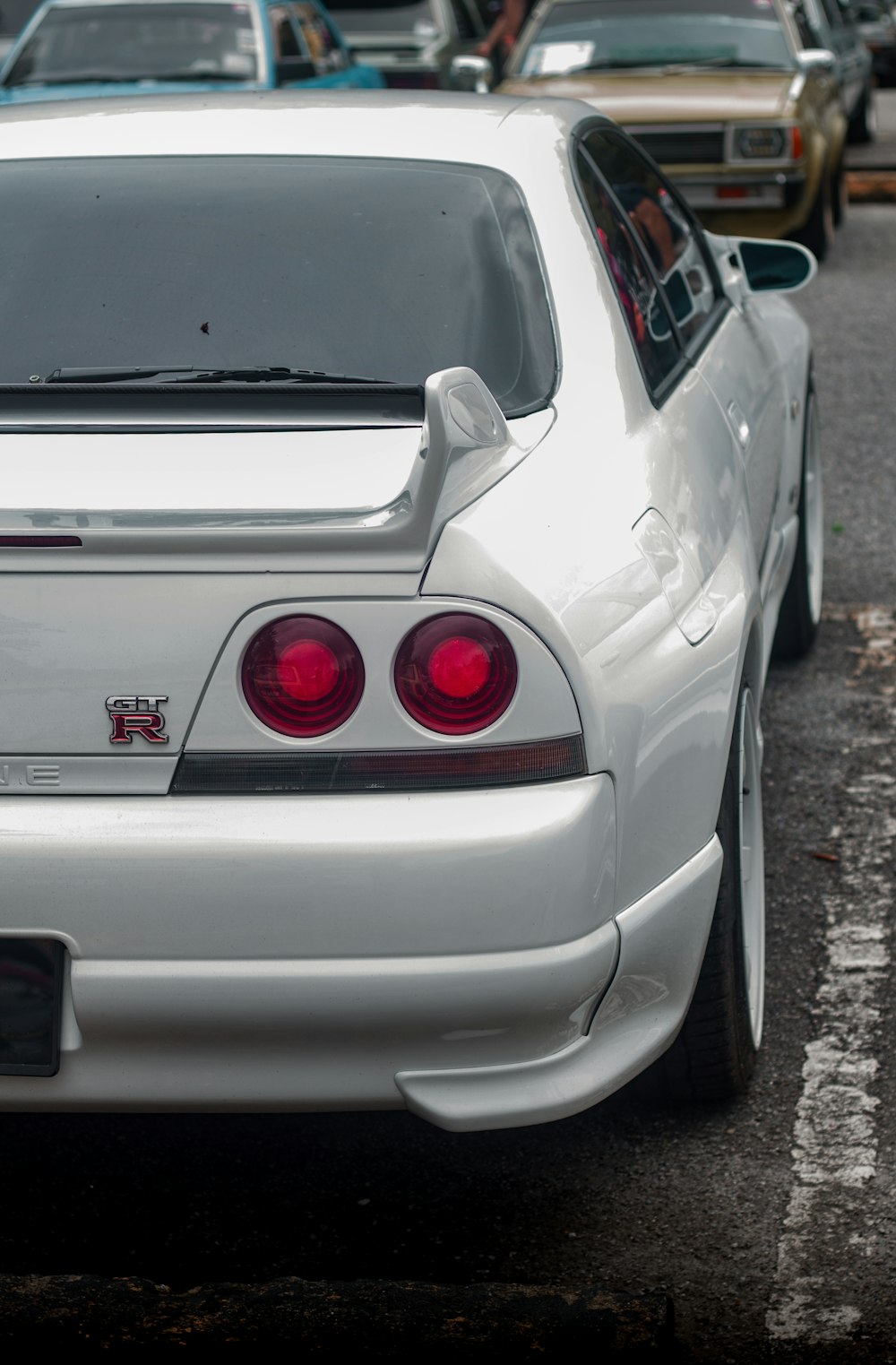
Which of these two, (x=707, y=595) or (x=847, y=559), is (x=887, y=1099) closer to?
(x=707, y=595)

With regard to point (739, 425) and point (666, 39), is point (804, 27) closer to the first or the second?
point (666, 39)

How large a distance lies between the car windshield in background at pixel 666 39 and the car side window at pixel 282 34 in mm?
1697

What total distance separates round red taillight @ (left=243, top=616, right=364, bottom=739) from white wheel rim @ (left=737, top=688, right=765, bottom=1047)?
89 centimetres

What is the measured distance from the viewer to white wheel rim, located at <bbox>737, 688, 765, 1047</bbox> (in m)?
2.94

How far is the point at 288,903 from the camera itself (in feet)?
7.05

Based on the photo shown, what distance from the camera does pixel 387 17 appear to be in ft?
52.9

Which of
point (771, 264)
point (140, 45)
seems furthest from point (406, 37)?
point (771, 264)

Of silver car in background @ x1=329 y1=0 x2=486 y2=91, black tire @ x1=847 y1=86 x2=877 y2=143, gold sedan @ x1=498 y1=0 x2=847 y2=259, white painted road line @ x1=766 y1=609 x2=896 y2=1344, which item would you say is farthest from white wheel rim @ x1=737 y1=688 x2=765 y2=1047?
black tire @ x1=847 y1=86 x2=877 y2=143

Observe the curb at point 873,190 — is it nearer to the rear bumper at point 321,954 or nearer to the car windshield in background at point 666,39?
the car windshield in background at point 666,39

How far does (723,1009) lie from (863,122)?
50.2ft

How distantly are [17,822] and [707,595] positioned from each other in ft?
3.57

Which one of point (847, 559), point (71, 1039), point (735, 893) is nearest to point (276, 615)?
point (71, 1039)

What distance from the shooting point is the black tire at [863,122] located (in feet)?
53.7

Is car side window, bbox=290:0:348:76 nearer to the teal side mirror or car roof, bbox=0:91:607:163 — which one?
the teal side mirror
